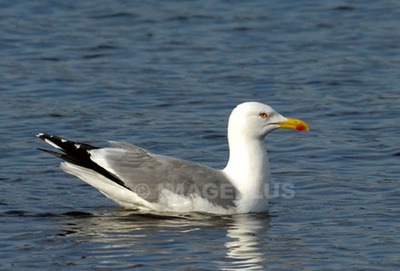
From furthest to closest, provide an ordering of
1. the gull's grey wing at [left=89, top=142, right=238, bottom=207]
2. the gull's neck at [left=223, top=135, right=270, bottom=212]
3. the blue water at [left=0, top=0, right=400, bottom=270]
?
the gull's neck at [left=223, top=135, right=270, bottom=212]
the gull's grey wing at [left=89, top=142, right=238, bottom=207]
the blue water at [left=0, top=0, right=400, bottom=270]

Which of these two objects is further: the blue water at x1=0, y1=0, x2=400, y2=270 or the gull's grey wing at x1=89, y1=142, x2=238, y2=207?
the gull's grey wing at x1=89, y1=142, x2=238, y2=207

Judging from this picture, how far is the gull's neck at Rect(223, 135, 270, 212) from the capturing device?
10938mm

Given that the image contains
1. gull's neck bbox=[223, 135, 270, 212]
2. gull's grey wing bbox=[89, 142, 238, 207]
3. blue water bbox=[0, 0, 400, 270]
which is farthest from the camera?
gull's neck bbox=[223, 135, 270, 212]

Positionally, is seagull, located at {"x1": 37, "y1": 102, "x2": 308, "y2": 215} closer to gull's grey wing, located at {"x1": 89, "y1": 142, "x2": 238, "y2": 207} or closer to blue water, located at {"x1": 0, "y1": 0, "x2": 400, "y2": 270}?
gull's grey wing, located at {"x1": 89, "y1": 142, "x2": 238, "y2": 207}

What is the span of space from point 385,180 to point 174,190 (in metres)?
2.89

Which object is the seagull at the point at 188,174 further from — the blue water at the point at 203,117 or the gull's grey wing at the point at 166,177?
the blue water at the point at 203,117

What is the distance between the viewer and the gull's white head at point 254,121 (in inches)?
433

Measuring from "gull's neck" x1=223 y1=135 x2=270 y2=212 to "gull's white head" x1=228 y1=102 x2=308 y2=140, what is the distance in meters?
0.07

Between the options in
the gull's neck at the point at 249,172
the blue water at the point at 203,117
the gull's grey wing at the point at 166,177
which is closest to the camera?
the blue water at the point at 203,117

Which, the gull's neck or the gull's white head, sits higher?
the gull's white head

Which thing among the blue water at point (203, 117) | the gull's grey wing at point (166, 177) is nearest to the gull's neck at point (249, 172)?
the gull's grey wing at point (166, 177)

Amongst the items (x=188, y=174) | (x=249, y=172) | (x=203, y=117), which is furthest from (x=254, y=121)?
(x=203, y=117)

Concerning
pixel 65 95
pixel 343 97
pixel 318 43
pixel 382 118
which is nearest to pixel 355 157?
pixel 382 118

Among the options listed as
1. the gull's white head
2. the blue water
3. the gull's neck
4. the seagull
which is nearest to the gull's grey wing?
the seagull
